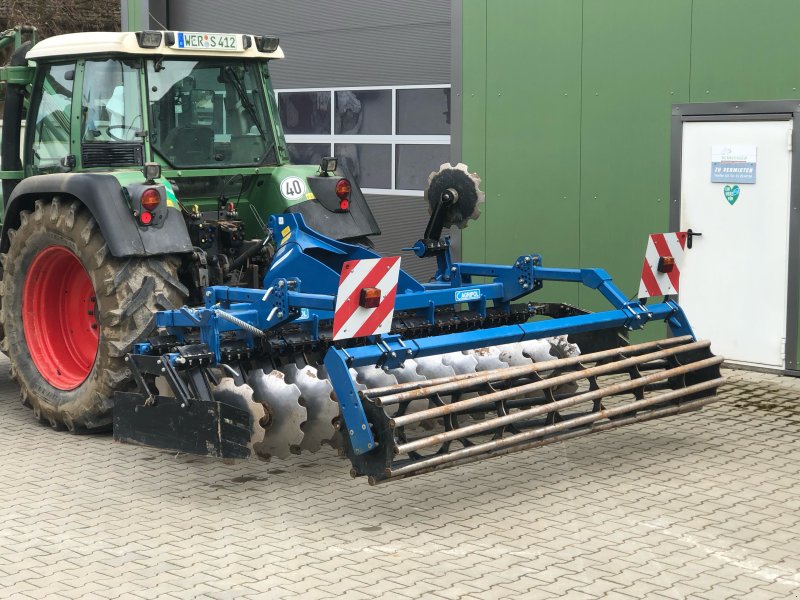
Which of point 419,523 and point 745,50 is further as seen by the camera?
point 745,50

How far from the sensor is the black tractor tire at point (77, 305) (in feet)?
22.7

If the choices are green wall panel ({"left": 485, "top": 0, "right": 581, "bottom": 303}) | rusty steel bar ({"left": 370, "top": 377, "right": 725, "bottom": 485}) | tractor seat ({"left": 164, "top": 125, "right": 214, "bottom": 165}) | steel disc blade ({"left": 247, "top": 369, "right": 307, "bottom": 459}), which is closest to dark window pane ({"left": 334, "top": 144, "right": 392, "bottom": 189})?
green wall panel ({"left": 485, "top": 0, "right": 581, "bottom": 303})

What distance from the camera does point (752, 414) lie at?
7.80 meters

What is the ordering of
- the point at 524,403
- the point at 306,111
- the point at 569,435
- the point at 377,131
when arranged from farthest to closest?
the point at 306,111 < the point at 377,131 < the point at 524,403 < the point at 569,435

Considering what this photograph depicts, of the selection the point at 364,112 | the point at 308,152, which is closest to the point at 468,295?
the point at 364,112

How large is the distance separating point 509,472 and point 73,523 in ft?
7.44

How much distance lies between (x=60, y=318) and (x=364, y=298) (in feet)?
9.22

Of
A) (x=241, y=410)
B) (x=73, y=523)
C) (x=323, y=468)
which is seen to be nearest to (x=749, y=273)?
(x=323, y=468)

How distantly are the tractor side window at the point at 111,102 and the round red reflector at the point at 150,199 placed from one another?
57 cm

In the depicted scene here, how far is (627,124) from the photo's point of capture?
9586 mm

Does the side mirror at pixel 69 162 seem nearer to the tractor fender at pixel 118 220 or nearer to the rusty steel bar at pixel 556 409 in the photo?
the tractor fender at pixel 118 220

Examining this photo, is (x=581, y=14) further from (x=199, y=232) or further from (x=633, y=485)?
(x=633, y=485)

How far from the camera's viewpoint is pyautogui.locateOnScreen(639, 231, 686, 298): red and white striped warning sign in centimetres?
726

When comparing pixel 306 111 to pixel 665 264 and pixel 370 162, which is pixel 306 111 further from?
pixel 665 264
